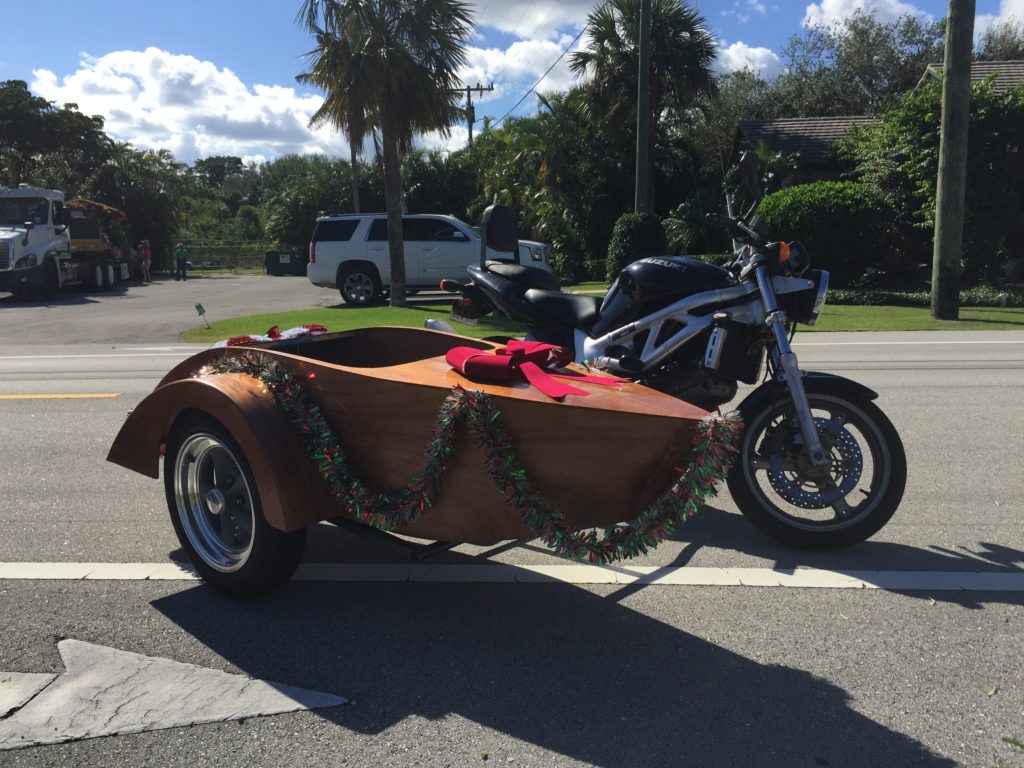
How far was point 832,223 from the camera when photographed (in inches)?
806

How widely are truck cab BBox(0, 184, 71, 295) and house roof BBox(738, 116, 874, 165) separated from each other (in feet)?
71.7

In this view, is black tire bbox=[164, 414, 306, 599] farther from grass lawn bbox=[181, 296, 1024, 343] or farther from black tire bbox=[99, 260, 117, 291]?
black tire bbox=[99, 260, 117, 291]

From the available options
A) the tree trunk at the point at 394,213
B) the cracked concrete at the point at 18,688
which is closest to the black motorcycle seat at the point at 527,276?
the cracked concrete at the point at 18,688

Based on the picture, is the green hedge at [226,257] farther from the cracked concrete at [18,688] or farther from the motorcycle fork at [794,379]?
the cracked concrete at [18,688]

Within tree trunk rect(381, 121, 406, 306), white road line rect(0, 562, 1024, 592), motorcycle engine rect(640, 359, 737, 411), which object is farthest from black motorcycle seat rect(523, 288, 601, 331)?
tree trunk rect(381, 121, 406, 306)

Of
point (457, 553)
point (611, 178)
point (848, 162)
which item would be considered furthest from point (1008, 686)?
point (611, 178)

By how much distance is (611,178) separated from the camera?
32219 millimetres

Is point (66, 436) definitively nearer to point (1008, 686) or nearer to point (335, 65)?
point (1008, 686)

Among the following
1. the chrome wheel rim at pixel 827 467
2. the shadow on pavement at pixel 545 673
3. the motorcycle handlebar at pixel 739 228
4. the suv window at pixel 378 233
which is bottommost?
the shadow on pavement at pixel 545 673

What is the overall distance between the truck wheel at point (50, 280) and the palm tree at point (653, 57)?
54.9 ft

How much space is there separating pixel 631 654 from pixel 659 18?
27272mm

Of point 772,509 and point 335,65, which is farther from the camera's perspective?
point 335,65

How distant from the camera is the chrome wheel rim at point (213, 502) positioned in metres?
3.80

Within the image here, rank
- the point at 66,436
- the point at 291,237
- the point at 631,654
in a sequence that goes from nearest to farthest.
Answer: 1. the point at 631,654
2. the point at 66,436
3. the point at 291,237
